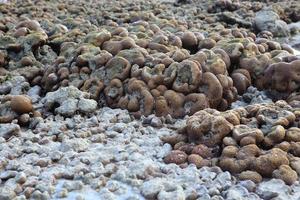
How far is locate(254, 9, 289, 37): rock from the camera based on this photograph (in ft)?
26.7

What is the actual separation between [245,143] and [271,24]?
4912 millimetres

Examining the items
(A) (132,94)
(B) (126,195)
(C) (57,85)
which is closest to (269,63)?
(A) (132,94)

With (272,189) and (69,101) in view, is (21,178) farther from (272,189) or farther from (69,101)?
(272,189)

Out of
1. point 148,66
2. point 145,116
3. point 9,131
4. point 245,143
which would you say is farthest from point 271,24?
point 9,131

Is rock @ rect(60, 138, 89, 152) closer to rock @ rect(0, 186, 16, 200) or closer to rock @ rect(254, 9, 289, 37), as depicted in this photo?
rock @ rect(0, 186, 16, 200)

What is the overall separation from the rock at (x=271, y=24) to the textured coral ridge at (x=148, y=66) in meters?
1.48

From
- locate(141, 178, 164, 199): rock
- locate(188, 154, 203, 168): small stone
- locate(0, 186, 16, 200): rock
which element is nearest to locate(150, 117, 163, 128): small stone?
locate(188, 154, 203, 168): small stone

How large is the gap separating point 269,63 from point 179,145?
1.84 m

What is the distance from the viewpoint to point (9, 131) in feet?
14.5

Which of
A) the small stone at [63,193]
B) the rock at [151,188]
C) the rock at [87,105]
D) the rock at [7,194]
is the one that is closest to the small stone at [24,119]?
the rock at [87,105]

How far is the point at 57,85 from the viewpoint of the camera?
5.40 metres

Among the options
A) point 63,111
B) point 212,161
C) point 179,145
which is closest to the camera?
point 212,161

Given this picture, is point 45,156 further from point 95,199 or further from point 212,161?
point 212,161

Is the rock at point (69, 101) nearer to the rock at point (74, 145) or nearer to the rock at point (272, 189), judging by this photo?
the rock at point (74, 145)
